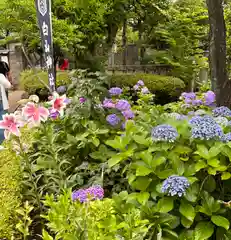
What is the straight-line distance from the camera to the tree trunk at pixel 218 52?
292 cm

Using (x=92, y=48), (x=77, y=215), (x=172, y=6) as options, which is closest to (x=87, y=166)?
(x=77, y=215)

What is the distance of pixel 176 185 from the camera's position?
55.8 inches

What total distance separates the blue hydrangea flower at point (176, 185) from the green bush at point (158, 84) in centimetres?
597

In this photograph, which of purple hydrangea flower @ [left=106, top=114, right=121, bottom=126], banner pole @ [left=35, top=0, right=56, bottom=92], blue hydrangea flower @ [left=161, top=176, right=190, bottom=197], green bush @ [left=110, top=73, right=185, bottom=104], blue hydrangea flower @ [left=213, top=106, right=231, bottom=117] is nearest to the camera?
blue hydrangea flower @ [left=161, top=176, right=190, bottom=197]

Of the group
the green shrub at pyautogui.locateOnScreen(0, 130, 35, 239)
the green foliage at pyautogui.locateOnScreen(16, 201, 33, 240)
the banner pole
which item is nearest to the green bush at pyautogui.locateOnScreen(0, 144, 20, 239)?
the green shrub at pyautogui.locateOnScreen(0, 130, 35, 239)

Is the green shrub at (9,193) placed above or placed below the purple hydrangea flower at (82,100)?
below

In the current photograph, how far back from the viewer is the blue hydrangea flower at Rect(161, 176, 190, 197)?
1413 millimetres

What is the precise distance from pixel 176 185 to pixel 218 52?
6.28 feet

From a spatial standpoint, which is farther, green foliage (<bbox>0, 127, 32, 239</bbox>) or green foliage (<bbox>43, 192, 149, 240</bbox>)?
green foliage (<bbox>0, 127, 32, 239</bbox>)

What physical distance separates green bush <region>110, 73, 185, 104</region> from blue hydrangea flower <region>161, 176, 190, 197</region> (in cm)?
597

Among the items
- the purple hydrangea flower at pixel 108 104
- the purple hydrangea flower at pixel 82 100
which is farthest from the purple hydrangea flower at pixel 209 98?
the purple hydrangea flower at pixel 82 100

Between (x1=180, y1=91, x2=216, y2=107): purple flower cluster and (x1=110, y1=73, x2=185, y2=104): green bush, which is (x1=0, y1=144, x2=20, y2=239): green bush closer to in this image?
(x1=180, y1=91, x2=216, y2=107): purple flower cluster

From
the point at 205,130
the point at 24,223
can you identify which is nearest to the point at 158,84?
the point at 205,130

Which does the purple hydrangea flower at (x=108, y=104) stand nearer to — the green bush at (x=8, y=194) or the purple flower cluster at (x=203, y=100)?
the purple flower cluster at (x=203, y=100)
